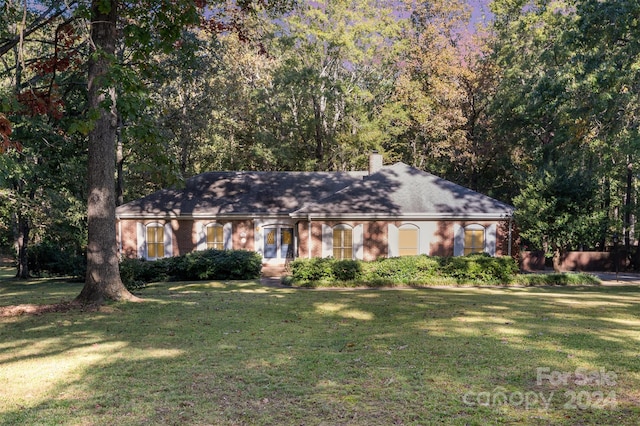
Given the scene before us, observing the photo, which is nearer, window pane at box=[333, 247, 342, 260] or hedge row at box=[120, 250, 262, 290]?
hedge row at box=[120, 250, 262, 290]

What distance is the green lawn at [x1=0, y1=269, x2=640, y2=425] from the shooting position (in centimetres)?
497

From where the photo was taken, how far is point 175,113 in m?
29.5

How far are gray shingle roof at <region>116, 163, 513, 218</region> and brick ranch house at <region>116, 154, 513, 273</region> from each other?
51 millimetres

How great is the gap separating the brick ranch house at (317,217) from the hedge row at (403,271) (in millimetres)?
5498

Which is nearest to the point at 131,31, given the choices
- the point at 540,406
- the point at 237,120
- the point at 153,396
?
the point at 153,396

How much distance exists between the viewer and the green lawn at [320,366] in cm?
497

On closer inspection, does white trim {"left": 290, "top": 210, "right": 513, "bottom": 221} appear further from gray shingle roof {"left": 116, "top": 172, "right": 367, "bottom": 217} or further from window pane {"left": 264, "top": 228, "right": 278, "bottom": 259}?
gray shingle roof {"left": 116, "top": 172, "right": 367, "bottom": 217}

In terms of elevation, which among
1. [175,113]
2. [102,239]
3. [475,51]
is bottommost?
[102,239]

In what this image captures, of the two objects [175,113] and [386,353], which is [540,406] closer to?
[386,353]

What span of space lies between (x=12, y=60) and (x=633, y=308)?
1149 inches

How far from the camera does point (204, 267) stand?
72.1ft

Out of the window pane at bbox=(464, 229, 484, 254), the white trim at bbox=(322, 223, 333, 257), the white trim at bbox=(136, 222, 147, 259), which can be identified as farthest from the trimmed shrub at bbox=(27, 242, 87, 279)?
the window pane at bbox=(464, 229, 484, 254)

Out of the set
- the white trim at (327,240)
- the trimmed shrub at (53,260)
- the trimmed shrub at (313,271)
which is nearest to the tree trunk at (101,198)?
the trimmed shrub at (313,271)

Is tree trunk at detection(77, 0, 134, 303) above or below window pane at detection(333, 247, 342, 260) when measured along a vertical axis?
above
